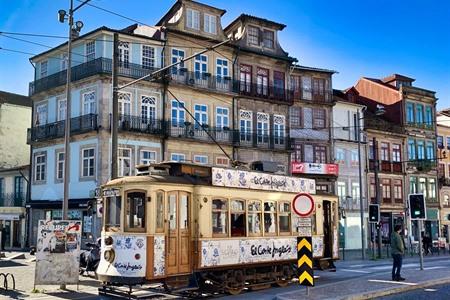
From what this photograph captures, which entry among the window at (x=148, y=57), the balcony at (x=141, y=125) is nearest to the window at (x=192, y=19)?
the window at (x=148, y=57)

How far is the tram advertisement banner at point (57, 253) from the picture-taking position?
52.1 feet

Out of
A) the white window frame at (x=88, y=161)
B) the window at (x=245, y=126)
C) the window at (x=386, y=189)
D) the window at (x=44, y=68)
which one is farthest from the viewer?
the window at (x=386, y=189)

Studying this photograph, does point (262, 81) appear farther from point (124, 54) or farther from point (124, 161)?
point (124, 161)

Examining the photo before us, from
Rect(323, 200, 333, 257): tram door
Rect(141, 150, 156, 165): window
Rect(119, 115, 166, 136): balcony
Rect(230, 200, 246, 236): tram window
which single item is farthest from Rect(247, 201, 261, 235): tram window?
Rect(141, 150, 156, 165): window

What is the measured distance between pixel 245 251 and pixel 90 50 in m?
21.8

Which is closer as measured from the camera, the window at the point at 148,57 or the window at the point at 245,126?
the window at the point at 148,57

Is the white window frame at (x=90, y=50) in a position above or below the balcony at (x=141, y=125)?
above

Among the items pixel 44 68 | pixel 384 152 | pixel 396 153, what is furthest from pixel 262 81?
pixel 396 153

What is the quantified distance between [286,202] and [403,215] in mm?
36925

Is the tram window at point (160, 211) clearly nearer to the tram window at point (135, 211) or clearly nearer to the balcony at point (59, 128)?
the tram window at point (135, 211)

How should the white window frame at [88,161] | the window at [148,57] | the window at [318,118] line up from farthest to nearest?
the window at [318,118] → the window at [148,57] → the white window frame at [88,161]

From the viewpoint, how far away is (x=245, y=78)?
40.1 metres

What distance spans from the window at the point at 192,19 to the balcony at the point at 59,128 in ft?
30.1

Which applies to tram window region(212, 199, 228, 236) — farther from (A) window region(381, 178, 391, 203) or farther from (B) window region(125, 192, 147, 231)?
(A) window region(381, 178, 391, 203)
